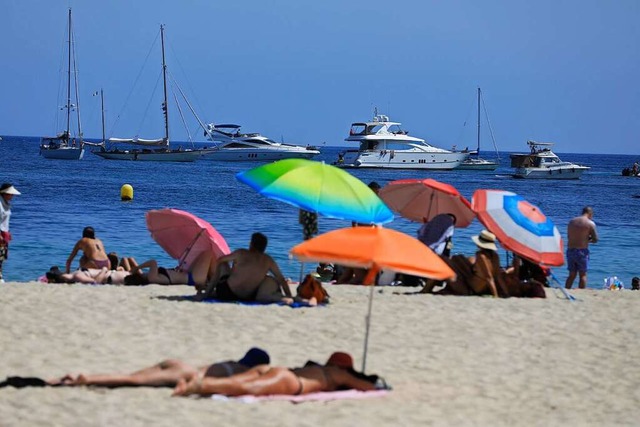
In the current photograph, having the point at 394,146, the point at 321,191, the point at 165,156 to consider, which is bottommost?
the point at 165,156

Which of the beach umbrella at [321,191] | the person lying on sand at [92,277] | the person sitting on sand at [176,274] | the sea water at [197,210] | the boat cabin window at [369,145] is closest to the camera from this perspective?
the beach umbrella at [321,191]

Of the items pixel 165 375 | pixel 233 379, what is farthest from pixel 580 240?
pixel 165 375

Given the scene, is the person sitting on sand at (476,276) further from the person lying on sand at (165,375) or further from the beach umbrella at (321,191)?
the person lying on sand at (165,375)

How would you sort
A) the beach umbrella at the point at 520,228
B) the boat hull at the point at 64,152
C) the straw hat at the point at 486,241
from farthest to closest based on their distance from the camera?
→ the boat hull at the point at 64,152, the beach umbrella at the point at 520,228, the straw hat at the point at 486,241

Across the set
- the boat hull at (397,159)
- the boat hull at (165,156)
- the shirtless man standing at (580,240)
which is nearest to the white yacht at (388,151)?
the boat hull at (397,159)

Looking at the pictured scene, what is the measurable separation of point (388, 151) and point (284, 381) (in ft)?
255

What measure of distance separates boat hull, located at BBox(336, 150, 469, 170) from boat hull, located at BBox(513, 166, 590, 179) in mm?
7272

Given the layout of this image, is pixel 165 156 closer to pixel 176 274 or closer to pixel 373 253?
pixel 176 274

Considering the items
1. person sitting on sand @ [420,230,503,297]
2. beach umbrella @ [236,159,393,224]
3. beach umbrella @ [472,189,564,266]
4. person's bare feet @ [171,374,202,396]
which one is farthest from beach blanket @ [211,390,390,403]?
beach umbrella @ [472,189,564,266]

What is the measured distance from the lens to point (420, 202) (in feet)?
55.5

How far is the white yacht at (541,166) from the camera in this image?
8206cm

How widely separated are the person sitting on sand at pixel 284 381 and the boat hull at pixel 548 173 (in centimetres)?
7378

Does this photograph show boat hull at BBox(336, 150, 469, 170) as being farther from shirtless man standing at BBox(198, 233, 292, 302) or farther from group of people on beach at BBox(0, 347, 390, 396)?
group of people on beach at BBox(0, 347, 390, 396)

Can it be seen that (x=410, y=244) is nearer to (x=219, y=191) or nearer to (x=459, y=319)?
(x=459, y=319)
